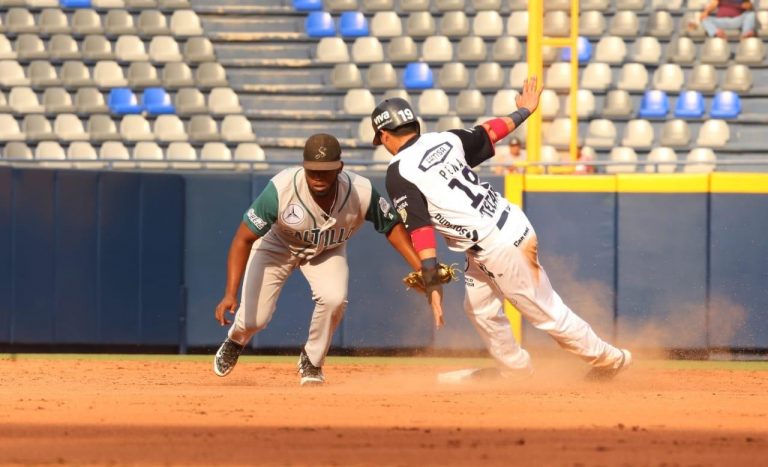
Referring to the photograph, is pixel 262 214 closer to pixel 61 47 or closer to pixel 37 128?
pixel 37 128

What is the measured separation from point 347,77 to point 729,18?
500 cm

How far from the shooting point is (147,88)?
1742cm

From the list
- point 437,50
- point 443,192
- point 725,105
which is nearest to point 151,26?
point 437,50

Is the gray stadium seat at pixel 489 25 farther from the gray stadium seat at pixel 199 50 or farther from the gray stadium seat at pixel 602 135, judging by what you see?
the gray stadium seat at pixel 199 50

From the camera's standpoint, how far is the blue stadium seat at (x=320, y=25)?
17.7m

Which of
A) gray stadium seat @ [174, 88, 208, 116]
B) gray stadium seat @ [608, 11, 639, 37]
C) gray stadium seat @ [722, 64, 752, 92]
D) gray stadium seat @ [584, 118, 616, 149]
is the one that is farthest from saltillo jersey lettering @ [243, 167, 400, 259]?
gray stadium seat @ [722, 64, 752, 92]

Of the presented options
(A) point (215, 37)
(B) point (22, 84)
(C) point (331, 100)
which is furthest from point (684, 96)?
(B) point (22, 84)

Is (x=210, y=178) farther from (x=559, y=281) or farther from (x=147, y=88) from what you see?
(x=147, y=88)

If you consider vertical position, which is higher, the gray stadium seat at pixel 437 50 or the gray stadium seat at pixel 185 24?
the gray stadium seat at pixel 185 24

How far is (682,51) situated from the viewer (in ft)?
55.5

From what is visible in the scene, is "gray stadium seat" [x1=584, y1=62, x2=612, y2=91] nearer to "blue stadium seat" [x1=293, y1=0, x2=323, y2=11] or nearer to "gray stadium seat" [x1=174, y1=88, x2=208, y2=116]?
"blue stadium seat" [x1=293, y1=0, x2=323, y2=11]

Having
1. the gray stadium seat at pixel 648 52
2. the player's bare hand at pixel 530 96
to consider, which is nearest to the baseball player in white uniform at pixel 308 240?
the player's bare hand at pixel 530 96

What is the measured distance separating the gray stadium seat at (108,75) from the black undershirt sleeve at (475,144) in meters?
9.45

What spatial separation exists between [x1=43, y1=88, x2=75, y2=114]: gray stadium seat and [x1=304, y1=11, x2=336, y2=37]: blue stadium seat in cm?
332
